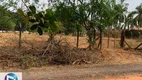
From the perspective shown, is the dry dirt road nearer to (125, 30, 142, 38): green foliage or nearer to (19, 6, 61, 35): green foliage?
(19, 6, 61, 35): green foliage

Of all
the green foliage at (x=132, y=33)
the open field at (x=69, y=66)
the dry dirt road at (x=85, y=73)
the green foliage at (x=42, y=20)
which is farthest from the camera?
the green foliage at (x=132, y=33)

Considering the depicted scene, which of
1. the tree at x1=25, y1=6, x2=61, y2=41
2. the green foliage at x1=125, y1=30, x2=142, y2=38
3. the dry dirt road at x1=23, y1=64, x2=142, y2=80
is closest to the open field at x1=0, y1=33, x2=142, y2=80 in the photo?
the dry dirt road at x1=23, y1=64, x2=142, y2=80

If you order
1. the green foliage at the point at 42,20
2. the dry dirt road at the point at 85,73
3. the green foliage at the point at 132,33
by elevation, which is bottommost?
the dry dirt road at the point at 85,73

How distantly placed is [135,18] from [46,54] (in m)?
44.9

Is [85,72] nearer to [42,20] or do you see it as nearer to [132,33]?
[42,20]

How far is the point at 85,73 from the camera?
13.7 m

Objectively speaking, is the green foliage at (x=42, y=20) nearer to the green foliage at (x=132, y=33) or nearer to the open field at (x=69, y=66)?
the open field at (x=69, y=66)

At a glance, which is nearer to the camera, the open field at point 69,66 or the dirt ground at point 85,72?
the dirt ground at point 85,72

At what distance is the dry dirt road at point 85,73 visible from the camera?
1243 cm

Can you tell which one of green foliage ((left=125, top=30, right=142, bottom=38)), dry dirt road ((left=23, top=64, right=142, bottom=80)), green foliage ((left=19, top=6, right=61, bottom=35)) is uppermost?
green foliage ((left=19, top=6, right=61, bottom=35))

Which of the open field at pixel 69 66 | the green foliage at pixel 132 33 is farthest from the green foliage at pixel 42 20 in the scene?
the green foliage at pixel 132 33

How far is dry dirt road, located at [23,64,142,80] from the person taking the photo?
40.8 ft

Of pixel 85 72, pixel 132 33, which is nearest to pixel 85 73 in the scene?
pixel 85 72

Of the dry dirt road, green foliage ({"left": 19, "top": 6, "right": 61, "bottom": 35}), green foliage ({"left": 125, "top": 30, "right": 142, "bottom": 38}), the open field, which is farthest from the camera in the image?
green foliage ({"left": 125, "top": 30, "right": 142, "bottom": 38})
